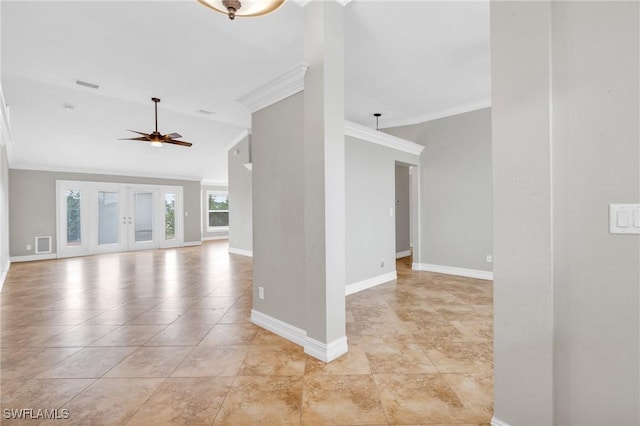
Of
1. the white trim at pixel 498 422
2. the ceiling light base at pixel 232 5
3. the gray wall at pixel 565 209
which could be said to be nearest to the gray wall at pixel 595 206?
the gray wall at pixel 565 209

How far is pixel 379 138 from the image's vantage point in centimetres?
456

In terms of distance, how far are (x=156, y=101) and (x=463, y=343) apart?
5621 mm

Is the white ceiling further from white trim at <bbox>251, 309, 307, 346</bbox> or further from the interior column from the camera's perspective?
white trim at <bbox>251, 309, 307, 346</bbox>

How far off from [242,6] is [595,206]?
1.90 m

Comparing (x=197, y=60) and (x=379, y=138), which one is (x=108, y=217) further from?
(x=379, y=138)

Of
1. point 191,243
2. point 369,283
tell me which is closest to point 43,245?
point 191,243

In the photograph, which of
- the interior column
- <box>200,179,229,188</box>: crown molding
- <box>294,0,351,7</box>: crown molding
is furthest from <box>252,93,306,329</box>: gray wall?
<box>200,179,229,188</box>: crown molding

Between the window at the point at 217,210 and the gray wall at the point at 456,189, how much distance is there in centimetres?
855

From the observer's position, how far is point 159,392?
191cm

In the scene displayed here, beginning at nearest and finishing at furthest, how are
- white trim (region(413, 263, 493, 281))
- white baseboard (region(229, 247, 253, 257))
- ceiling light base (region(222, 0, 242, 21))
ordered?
ceiling light base (region(222, 0, 242, 21)) < white trim (region(413, 263, 493, 281)) < white baseboard (region(229, 247, 253, 257))

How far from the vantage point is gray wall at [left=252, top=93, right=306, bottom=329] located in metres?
2.58

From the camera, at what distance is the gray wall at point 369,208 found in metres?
4.16

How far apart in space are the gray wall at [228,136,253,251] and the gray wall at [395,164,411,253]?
12.6ft

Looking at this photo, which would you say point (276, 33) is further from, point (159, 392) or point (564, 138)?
point (159, 392)
